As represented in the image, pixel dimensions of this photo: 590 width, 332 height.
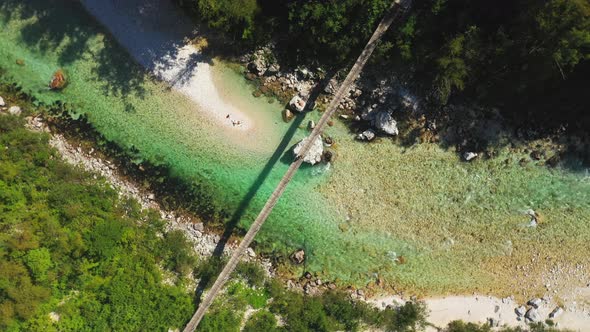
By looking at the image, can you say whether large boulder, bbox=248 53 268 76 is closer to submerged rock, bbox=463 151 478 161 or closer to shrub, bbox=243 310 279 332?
submerged rock, bbox=463 151 478 161

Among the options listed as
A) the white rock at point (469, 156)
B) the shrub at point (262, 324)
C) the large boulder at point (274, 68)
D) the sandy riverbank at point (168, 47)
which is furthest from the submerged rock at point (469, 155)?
the shrub at point (262, 324)

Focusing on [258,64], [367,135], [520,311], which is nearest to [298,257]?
[367,135]

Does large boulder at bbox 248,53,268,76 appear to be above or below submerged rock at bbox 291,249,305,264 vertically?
above

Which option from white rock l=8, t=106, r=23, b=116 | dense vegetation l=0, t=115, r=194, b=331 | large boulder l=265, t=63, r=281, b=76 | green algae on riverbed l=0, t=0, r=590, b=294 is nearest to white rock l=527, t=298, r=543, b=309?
green algae on riverbed l=0, t=0, r=590, b=294

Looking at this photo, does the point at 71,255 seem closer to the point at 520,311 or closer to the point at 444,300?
the point at 444,300

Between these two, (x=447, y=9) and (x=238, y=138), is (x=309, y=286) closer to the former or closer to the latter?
(x=238, y=138)

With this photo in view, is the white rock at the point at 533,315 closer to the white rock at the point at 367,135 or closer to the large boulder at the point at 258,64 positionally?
the white rock at the point at 367,135

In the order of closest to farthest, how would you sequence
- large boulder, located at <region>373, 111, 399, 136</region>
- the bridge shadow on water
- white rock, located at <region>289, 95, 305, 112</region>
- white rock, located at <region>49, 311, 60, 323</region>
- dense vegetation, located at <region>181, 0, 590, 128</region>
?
dense vegetation, located at <region>181, 0, 590, 128</region> → white rock, located at <region>49, 311, 60, 323</region> → large boulder, located at <region>373, 111, 399, 136</region> → the bridge shadow on water → white rock, located at <region>289, 95, 305, 112</region>

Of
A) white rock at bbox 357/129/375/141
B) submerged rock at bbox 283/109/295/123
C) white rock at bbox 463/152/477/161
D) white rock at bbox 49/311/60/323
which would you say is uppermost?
white rock at bbox 463/152/477/161
